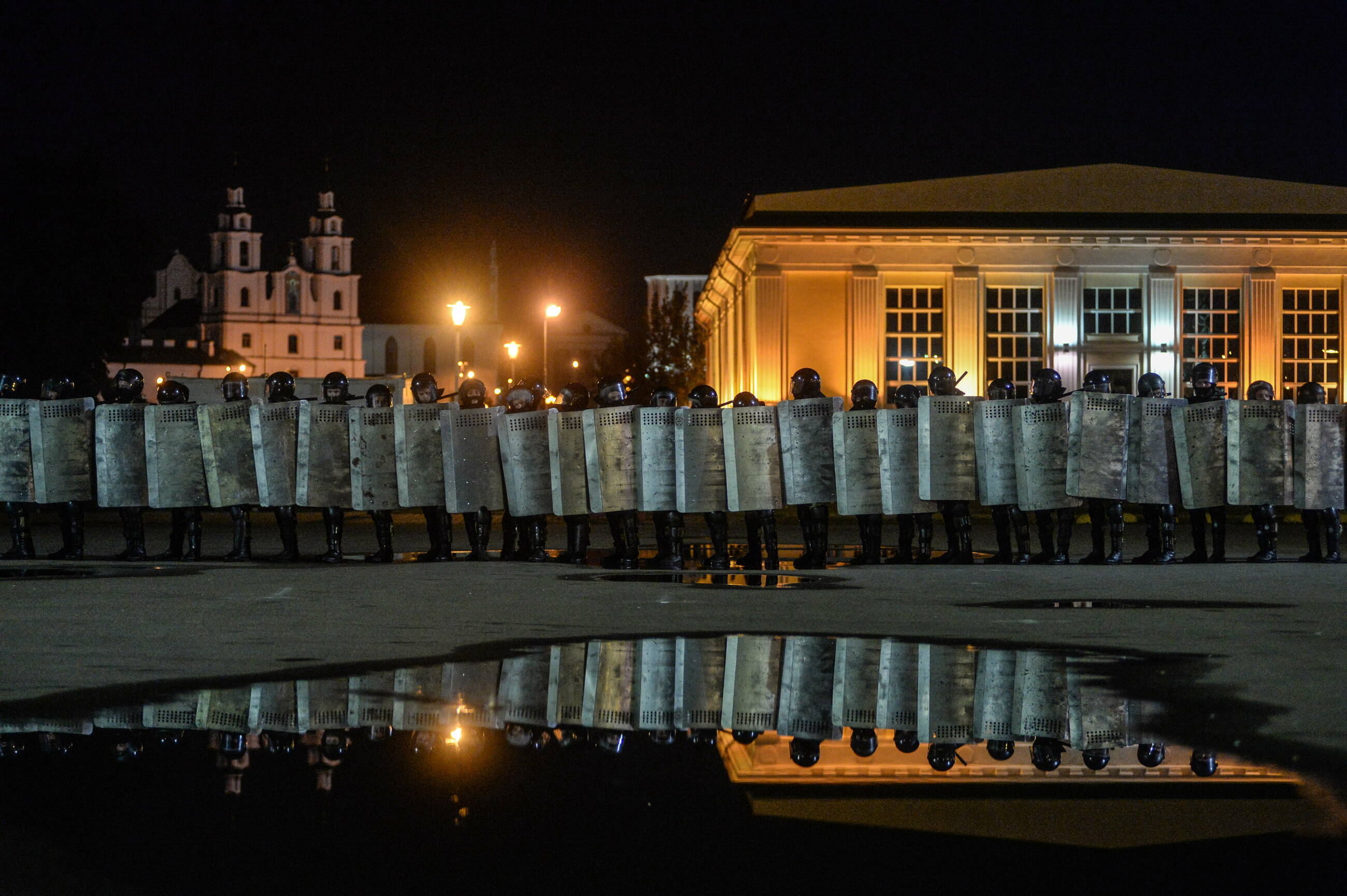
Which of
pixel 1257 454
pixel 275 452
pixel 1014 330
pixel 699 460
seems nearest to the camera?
pixel 699 460

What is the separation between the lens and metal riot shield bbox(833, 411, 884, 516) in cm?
1612

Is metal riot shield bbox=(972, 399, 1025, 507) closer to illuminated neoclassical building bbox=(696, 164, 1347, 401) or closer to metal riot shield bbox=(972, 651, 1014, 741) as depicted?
metal riot shield bbox=(972, 651, 1014, 741)

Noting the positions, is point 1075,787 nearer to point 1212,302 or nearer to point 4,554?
point 4,554

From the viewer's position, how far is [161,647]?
8.67 metres

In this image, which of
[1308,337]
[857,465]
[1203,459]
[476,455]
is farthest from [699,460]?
[1308,337]

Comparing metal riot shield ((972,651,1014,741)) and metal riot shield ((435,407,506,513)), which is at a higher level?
metal riot shield ((435,407,506,513))

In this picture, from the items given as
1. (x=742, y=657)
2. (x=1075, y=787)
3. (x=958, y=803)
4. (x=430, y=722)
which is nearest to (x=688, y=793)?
(x=958, y=803)

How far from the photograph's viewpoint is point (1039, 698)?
6.89 meters

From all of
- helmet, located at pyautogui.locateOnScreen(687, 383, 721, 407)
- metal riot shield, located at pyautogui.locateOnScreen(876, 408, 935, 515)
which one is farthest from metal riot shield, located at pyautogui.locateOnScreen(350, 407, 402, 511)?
metal riot shield, located at pyautogui.locateOnScreen(876, 408, 935, 515)

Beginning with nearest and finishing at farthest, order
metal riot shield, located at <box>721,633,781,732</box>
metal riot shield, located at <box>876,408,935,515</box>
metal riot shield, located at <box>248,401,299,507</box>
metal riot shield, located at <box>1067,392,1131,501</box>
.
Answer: metal riot shield, located at <box>721,633,781,732</box>
metal riot shield, located at <box>1067,392,1131,501</box>
metal riot shield, located at <box>876,408,935,515</box>
metal riot shield, located at <box>248,401,299,507</box>

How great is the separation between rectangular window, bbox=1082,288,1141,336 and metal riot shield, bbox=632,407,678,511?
104 feet

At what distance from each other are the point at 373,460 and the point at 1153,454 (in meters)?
8.20

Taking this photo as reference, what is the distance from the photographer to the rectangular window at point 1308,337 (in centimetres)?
4559

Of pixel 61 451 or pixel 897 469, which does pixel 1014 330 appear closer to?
pixel 897 469
